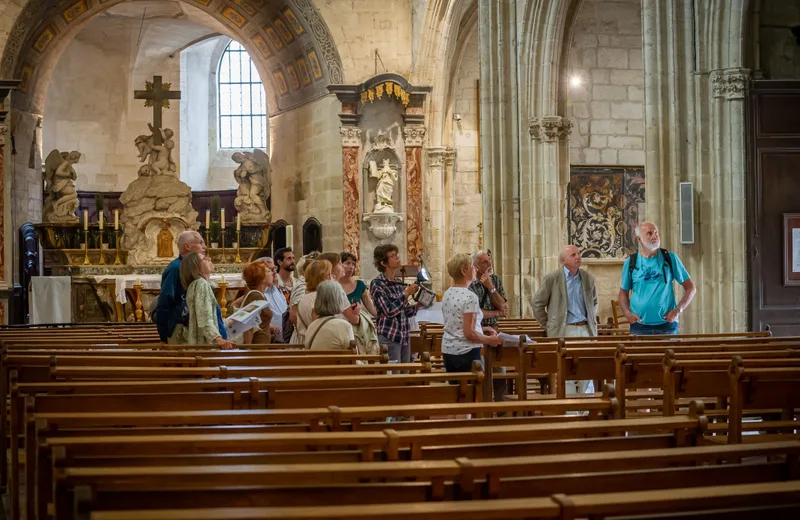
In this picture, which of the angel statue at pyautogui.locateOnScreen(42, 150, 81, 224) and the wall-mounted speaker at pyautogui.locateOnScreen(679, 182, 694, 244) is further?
the angel statue at pyautogui.locateOnScreen(42, 150, 81, 224)

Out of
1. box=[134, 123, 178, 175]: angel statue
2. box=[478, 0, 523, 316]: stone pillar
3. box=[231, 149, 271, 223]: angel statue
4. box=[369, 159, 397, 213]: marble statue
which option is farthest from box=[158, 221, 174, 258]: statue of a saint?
box=[478, 0, 523, 316]: stone pillar

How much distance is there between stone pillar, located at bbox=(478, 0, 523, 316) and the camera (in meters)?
15.0

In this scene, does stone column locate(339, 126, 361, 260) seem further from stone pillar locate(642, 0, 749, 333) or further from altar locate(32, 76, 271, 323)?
stone pillar locate(642, 0, 749, 333)

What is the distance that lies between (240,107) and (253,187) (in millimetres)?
9435

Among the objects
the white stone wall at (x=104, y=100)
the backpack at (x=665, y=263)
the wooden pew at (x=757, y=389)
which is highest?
the white stone wall at (x=104, y=100)

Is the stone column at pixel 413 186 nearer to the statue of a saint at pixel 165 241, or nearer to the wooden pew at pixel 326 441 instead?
the statue of a saint at pixel 165 241

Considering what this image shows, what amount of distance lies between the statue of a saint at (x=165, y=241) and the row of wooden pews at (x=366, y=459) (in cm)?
1712

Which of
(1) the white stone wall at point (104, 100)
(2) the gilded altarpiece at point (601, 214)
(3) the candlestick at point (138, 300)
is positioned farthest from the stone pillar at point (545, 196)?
(1) the white stone wall at point (104, 100)

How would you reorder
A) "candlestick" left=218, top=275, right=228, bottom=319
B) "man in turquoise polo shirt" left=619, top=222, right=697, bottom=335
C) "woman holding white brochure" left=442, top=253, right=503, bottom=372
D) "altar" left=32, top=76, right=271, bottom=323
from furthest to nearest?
"altar" left=32, top=76, right=271, bottom=323 < "candlestick" left=218, top=275, right=228, bottom=319 < "man in turquoise polo shirt" left=619, top=222, right=697, bottom=335 < "woman holding white brochure" left=442, top=253, right=503, bottom=372

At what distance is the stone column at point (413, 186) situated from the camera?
22.1 meters

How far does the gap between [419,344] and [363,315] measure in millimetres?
2250

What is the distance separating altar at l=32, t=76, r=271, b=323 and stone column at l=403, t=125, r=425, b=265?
3.03m

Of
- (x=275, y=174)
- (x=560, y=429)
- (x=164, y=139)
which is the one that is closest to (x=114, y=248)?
(x=164, y=139)

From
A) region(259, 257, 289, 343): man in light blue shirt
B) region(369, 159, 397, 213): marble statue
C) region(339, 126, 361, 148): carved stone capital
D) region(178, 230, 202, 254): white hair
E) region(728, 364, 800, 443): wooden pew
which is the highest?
region(339, 126, 361, 148): carved stone capital
